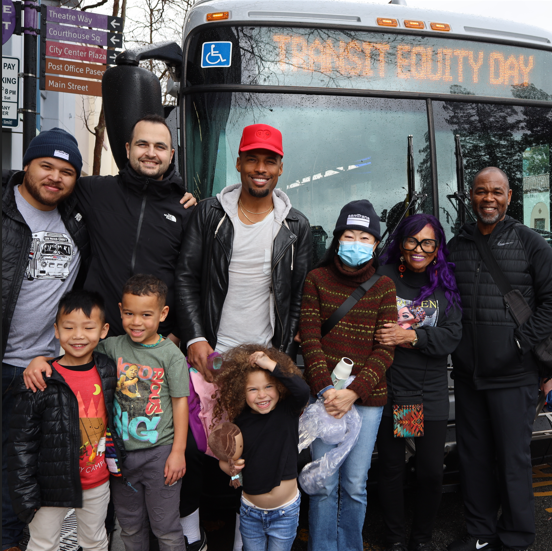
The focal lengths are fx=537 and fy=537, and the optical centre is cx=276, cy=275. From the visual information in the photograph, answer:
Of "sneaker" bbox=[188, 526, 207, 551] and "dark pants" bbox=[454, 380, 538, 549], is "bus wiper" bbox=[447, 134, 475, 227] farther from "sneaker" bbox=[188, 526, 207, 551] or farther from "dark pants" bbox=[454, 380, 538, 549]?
"sneaker" bbox=[188, 526, 207, 551]

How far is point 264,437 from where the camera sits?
8.18ft

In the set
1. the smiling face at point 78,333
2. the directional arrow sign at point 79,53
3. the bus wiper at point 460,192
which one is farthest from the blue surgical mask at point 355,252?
the directional arrow sign at point 79,53

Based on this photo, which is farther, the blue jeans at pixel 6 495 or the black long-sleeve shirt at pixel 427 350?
the black long-sleeve shirt at pixel 427 350

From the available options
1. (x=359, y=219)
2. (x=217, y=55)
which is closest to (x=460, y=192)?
(x=359, y=219)

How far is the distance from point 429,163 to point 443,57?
0.73 metres

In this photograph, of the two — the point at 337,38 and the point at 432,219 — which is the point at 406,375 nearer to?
the point at 432,219

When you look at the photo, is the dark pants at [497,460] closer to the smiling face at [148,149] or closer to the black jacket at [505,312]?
the black jacket at [505,312]

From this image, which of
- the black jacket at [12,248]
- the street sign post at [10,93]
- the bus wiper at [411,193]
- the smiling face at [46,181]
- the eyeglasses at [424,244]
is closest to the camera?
the black jacket at [12,248]

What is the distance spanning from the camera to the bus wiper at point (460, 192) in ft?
11.6

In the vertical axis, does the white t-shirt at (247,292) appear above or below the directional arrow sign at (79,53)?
below

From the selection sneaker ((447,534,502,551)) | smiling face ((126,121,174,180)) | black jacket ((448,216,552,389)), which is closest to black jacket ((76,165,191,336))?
smiling face ((126,121,174,180))

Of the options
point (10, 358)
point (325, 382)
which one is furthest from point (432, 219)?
point (10, 358)

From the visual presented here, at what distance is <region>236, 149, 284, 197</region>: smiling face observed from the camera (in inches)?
107

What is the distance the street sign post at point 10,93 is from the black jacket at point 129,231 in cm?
349
